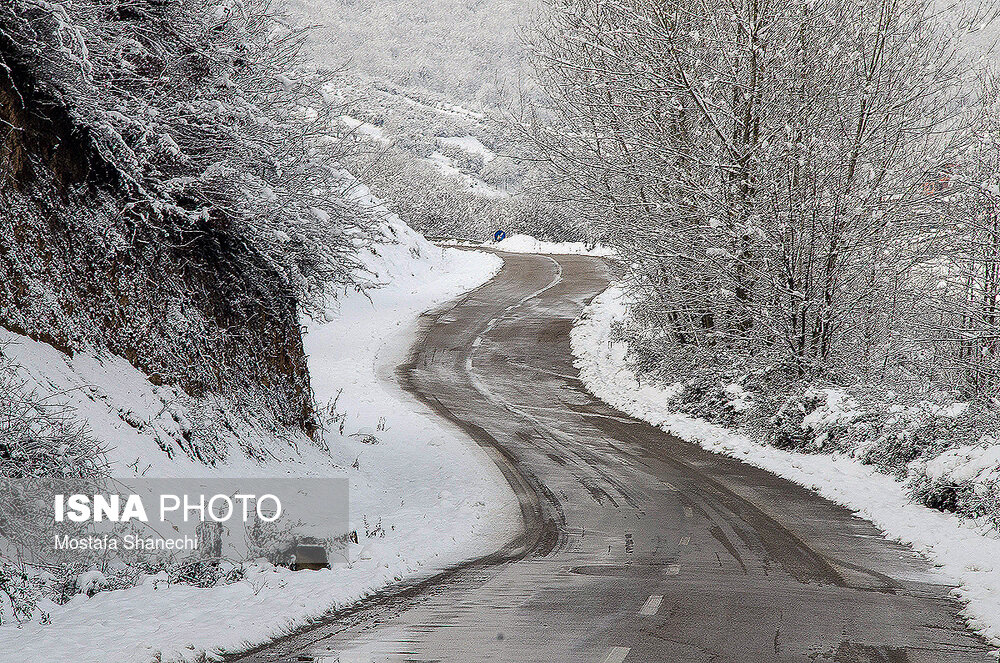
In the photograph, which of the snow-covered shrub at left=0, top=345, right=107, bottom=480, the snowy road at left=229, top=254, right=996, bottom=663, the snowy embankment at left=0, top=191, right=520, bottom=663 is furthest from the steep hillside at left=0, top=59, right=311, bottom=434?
the snowy road at left=229, top=254, right=996, bottom=663

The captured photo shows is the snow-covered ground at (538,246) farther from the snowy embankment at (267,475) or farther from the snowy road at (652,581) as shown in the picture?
the snowy road at (652,581)

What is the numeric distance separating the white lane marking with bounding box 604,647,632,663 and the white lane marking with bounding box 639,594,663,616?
1049 mm

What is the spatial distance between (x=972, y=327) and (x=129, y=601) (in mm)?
14754

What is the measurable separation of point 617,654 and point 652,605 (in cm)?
151

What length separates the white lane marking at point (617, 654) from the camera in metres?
6.09

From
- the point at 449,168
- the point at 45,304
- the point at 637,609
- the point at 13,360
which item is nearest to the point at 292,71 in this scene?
the point at 45,304

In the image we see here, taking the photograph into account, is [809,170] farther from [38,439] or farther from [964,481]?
[38,439]

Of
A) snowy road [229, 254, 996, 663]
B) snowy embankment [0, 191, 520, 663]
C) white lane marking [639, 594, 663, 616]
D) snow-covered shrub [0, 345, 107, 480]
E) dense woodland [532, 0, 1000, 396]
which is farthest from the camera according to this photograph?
dense woodland [532, 0, 1000, 396]

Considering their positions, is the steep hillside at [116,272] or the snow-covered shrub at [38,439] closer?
the snow-covered shrub at [38,439]

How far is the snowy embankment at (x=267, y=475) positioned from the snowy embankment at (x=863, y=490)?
16.5 feet

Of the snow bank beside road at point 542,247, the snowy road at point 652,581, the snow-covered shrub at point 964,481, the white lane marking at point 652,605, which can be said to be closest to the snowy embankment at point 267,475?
the snowy road at point 652,581

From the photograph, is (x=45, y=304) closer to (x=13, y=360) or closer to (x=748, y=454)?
(x=13, y=360)

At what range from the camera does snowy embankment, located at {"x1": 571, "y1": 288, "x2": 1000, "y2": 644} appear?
872 cm

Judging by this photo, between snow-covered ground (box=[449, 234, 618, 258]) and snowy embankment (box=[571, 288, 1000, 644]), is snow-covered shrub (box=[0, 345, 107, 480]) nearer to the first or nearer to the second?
snowy embankment (box=[571, 288, 1000, 644])
